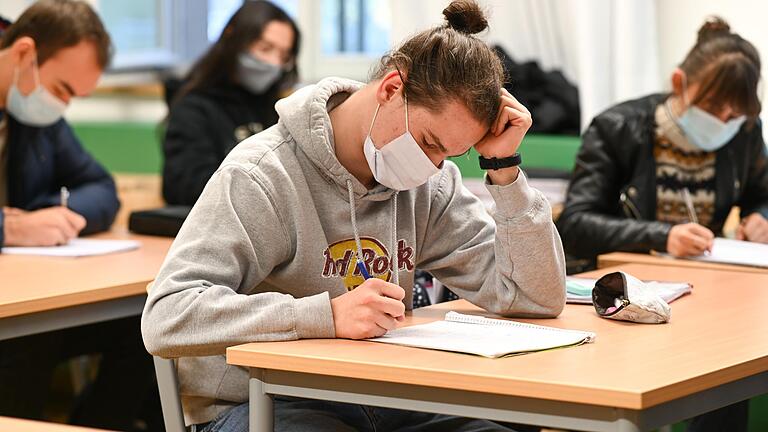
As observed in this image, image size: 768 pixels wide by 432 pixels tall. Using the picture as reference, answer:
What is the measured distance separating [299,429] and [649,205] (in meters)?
1.63

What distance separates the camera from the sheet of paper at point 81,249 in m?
2.84

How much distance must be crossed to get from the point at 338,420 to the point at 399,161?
0.42 metres

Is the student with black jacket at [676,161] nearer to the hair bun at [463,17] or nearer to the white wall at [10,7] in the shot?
the hair bun at [463,17]

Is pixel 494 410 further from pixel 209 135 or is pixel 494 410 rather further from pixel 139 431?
pixel 209 135

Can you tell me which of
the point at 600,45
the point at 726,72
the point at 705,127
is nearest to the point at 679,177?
the point at 705,127

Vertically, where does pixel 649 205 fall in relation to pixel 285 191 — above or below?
below

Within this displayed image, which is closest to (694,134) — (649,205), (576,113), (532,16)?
(649,205)

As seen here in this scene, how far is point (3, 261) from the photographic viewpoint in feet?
8.95

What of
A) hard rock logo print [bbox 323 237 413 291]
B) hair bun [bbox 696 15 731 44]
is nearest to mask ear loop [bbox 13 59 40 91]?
hard rock logo print [bbox 323 237 413 291]

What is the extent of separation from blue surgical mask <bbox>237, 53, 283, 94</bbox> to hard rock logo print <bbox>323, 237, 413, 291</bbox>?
214cm

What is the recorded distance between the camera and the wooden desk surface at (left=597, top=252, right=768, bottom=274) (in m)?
2.71

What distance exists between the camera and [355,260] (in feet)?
6.68

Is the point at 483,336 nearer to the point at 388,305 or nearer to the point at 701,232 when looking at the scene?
the point at 388,305

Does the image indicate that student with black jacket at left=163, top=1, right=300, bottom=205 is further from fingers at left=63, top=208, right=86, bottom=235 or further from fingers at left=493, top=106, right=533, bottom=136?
fingers at left=493, top=106, right=533, bottom=136
